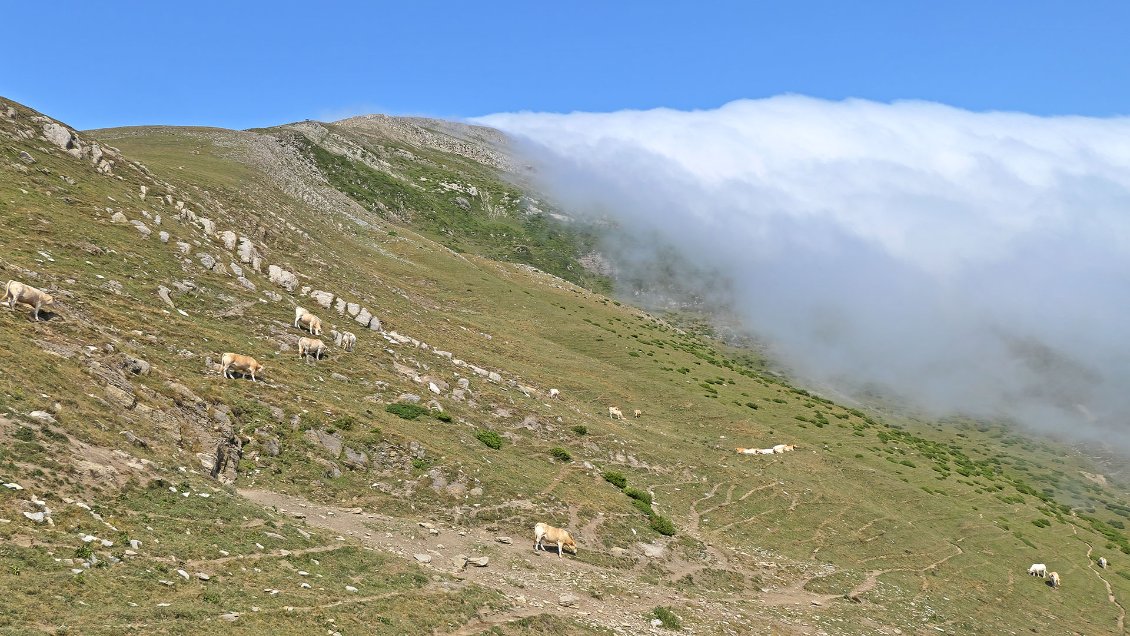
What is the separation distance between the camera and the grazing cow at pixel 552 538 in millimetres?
29859

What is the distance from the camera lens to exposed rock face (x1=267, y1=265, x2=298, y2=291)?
50.4 meters

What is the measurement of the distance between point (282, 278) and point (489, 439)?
23750 millimetres

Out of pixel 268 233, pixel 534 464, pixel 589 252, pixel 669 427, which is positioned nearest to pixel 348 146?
pixel 589 252

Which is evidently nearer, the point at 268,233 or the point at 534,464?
the point at 534,464

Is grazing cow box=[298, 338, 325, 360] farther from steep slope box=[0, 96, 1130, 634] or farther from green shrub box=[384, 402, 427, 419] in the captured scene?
green shrub box=[384, 402, 427, 419]

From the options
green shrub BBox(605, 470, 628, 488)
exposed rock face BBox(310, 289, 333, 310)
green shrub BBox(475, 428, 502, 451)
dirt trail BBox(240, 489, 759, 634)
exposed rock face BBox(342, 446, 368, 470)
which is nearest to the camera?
dirt trail BBox(240, 489, 759, 634)

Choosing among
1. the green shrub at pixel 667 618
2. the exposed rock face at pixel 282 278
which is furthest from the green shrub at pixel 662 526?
the exposed rock face at pixel 282 278

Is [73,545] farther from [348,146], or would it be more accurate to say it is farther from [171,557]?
[348,146]

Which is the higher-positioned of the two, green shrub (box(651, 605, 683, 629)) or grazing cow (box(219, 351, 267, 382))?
grazing cow (box(219, 351, 267, 382))

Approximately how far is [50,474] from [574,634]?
1743cm

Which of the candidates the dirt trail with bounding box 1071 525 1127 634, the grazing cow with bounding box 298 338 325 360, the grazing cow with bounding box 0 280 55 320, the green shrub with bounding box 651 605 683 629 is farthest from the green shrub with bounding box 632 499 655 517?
the dirt trail with bounding box 1071 525 1127 634

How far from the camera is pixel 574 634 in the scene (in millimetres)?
22375

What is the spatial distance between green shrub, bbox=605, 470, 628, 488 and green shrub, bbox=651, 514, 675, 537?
437 centimetres

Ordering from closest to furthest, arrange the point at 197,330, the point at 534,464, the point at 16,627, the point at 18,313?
the point at 16,627 → the point at 18,313 → the point at 197,330 → the point at 534,464
